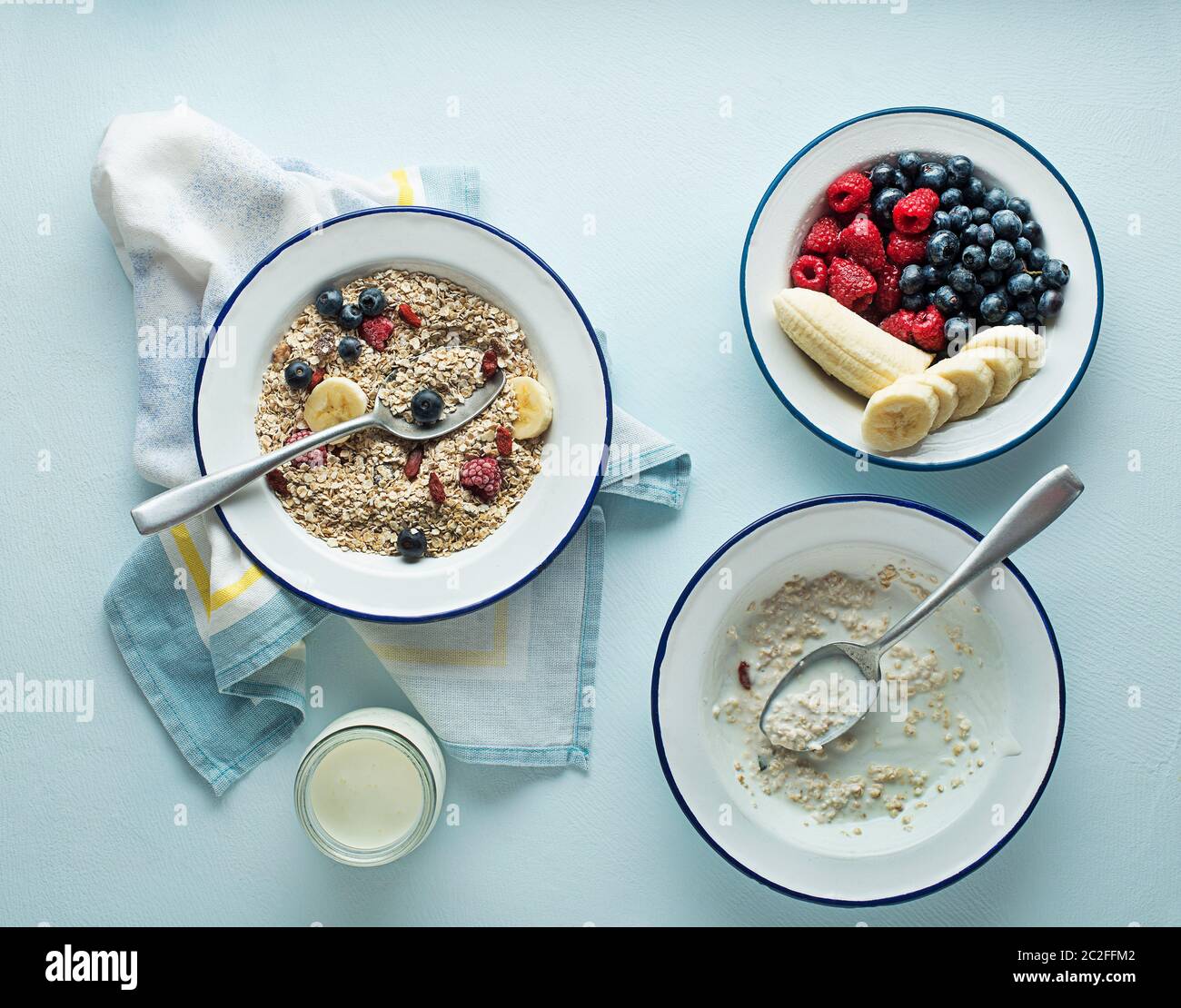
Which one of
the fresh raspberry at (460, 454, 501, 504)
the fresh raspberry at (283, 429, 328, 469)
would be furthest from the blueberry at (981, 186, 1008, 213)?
the fresh raspberry at (283, 429, 328, 469)

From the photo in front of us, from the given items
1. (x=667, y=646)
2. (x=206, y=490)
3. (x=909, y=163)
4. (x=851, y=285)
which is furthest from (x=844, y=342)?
(x=206, y=490)

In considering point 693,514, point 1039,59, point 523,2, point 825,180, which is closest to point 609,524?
point 693,514

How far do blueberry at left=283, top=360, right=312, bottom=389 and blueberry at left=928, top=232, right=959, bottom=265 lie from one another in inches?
38.9

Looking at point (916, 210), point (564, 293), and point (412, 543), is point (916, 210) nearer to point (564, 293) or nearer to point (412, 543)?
point (564, 293)

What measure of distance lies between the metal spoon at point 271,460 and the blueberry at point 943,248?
27.6 inches

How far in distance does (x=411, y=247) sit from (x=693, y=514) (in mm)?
628

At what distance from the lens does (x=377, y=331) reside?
1.49 meters

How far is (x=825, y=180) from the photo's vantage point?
1508 mm

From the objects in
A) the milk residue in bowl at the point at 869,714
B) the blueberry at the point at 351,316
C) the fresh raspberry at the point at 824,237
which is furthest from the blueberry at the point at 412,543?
the fresh raspberry at the point at 824,237

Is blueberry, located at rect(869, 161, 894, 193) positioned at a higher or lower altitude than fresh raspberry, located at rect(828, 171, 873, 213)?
higher

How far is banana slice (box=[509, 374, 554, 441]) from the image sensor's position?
1474 millimetres

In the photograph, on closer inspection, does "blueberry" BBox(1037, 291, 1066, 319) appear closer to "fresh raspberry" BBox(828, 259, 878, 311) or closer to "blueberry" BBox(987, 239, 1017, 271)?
"blueberry" BBox(987, 239, 1017, 271)

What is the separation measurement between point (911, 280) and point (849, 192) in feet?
0.56
